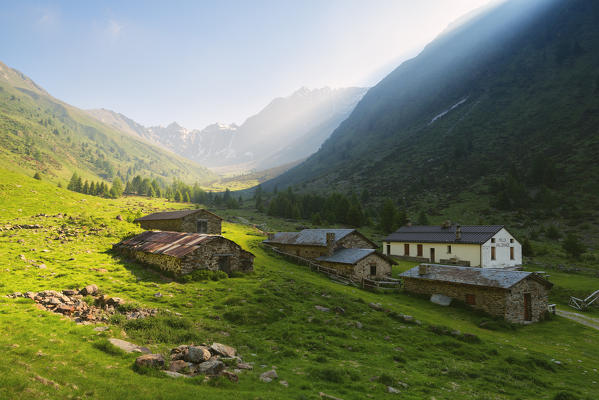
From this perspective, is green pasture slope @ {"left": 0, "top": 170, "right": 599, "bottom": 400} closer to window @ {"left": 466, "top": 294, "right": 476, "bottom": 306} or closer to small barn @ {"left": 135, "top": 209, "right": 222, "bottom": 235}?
window @ {"left": 466, "top": 294, "right": 476, "bottom": 306}

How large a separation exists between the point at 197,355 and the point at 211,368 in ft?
4.07

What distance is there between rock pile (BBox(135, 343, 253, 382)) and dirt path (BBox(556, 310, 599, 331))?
Answer: 35.9 metres

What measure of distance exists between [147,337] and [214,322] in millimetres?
4404

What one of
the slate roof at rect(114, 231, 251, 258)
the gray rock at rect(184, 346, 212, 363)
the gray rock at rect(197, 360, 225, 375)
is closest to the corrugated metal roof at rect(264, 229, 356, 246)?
the slate roof at rect(114, 231, 251, 258)

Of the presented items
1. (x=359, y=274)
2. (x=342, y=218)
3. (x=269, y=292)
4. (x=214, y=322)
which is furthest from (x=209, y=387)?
(x=342, y=218)

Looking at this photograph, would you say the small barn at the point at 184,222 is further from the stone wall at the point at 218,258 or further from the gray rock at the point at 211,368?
the gray rock at the point at 211,368

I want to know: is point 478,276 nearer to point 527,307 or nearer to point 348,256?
point 527,307

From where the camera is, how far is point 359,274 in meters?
40.7

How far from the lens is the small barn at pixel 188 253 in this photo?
28859 millimetres

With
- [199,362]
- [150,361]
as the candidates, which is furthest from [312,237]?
[150,361]

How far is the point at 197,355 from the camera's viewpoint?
12289 millimetres

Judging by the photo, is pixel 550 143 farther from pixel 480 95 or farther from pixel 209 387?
pixel 209 387

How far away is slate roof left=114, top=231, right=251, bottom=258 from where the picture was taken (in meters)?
30.0

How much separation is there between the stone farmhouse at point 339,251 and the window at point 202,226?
1221 centimetres
